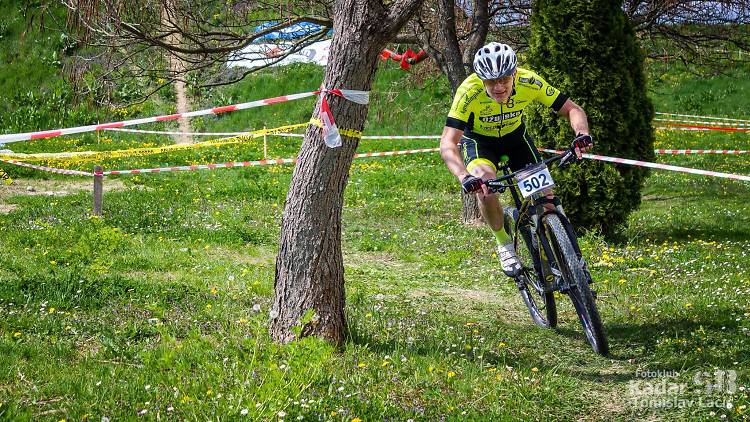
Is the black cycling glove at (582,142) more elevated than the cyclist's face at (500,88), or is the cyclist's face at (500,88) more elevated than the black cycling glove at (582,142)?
the cyclist's face at (500,88)

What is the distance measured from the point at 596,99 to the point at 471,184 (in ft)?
17.0

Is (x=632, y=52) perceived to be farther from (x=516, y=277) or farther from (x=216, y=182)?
(x=216, y=182)

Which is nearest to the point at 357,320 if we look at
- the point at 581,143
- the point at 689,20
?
the point at 581,143

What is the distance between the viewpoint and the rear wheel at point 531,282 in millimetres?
6332

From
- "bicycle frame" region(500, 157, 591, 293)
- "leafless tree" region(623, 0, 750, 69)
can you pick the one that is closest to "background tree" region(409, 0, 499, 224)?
"leafless tree" region(623, 0, 750, 69)

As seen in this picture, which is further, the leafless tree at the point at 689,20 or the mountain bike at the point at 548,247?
the leafless tree at the point at 689,20

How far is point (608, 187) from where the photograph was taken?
33.5 ft

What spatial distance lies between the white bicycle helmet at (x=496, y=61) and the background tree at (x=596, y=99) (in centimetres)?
461

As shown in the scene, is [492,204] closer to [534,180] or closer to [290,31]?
[534,180]

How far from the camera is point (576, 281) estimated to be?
5.59 metres

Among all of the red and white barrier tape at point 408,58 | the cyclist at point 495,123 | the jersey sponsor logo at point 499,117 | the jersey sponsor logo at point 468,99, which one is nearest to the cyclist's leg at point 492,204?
the cyclist at point 495,123

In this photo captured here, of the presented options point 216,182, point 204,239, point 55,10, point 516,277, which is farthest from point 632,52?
point 55,10

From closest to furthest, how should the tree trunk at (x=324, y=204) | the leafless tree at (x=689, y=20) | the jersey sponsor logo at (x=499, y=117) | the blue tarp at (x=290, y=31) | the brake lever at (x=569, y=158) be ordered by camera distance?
the tree trunk at (x=324, y=204), the brake lever at (x=569, y=158), the jersey sponsor logo at (x=499, y=117), the blue tarp at (x=290, y=31), the leafless tree at (x=689, y=20)

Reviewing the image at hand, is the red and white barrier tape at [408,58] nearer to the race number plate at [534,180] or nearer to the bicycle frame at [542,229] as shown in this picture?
the bicycle frame at [542,229]
